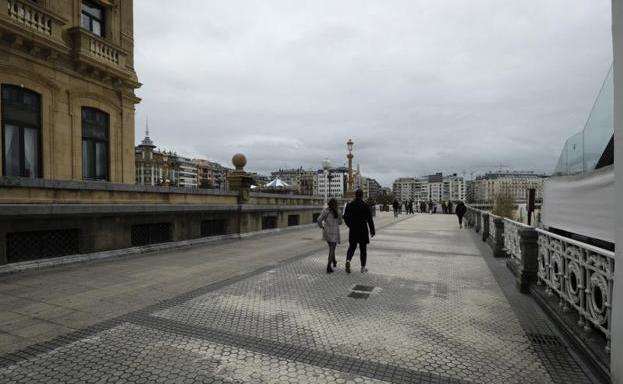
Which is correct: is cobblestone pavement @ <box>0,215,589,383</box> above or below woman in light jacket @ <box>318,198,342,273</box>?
below

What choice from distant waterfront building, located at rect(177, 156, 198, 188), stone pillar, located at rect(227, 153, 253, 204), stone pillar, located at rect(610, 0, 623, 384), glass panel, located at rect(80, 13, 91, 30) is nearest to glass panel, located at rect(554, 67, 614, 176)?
stone pillar, located at rect(610, 0, 623, 384)

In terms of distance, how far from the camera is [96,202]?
8906mm

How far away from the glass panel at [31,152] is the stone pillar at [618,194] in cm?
1425

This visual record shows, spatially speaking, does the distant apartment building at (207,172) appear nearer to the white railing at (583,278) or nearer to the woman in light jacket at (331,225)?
the woman in light jacket at (331,225)

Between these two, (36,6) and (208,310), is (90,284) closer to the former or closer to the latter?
(208,310)

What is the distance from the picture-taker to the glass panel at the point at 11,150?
405 inches

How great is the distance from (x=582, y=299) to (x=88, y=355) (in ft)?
18.1

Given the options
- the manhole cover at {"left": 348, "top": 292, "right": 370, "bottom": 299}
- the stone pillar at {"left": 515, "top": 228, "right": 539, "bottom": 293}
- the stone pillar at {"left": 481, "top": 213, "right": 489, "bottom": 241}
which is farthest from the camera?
the stone pillar at {"left": 481, "top": 213, "right": 489, "bottom": 241}

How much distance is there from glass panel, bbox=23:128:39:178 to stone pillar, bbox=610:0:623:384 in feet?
46.8

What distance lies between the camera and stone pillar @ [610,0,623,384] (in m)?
2.77

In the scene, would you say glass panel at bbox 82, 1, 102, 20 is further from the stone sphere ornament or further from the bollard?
the bollard

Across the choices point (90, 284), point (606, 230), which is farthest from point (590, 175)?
point (90, 284)

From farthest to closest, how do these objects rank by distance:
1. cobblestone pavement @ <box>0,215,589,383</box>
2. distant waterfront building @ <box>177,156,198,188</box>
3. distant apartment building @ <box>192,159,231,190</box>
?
distant apartment building @ <box>192,159,231,190</box>
distant waterfront building @ <box>177,156,198,188</box>
cobblestone pavement @ <box>0,215,589,383</box>

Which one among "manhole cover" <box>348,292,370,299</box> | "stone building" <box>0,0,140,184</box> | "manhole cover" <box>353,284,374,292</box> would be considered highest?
"stone building" <box>0,0,140,184</box>
